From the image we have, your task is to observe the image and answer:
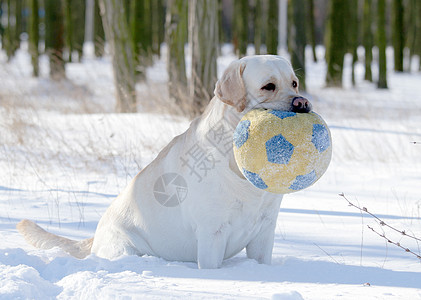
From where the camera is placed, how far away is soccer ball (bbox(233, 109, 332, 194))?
2.79m

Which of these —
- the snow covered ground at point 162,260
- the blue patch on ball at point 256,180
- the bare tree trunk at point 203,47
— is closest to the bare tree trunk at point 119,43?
→ the snow covered ground at point 162,260

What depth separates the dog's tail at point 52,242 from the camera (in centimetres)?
359

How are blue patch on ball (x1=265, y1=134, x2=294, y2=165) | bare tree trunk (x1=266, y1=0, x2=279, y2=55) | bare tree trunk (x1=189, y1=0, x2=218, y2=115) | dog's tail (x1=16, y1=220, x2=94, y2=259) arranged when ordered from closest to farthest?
1. blue patch on ball (x1=265, y1=134, x2=294, y2=165)
2. dog's tail (x1=16, y1=220, x2=94, y2=259)
3. bare tree trunk (x1=189, y1=0, x2=218, y2=115)
4. bare tree trunk (x1=266, y1=0, x2=279, y2=55)

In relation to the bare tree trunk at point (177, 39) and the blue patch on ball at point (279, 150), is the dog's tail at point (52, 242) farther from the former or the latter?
the bare tree trunk at point (177, 39)

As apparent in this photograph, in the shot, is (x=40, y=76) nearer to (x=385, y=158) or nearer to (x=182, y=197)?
(x=385, y=158)

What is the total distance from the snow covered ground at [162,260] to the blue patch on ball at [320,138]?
69 centimetres

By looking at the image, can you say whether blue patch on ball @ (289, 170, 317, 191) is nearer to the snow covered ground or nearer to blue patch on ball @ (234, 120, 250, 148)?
blue patch on ball @ (234, 120, 250, 148)

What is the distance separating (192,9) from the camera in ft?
29.2

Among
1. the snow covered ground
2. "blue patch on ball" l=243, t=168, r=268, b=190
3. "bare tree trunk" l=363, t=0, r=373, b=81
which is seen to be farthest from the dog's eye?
"bare tree trunk" l=363, t=0, r=373, b=81

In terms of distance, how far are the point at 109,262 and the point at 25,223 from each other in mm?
999

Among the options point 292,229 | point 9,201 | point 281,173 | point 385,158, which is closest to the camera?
point 281,173

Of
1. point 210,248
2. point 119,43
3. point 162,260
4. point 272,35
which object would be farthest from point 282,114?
point 272,35

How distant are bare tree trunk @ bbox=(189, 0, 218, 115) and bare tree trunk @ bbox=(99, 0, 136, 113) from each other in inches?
64.8

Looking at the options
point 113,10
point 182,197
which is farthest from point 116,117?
point 182,197
